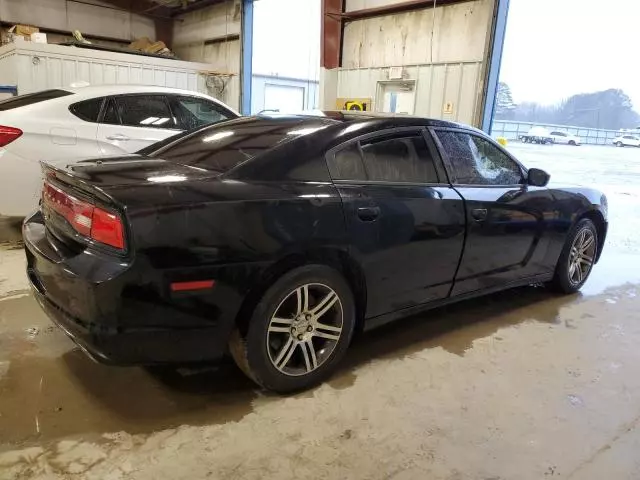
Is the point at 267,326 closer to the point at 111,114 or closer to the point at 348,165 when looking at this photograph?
the point at 348,165

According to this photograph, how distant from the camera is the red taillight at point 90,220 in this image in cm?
186

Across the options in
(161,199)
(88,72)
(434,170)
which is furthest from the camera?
(88,72)

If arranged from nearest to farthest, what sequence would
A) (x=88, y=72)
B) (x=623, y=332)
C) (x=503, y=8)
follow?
1. (x=623, y=332)
2. (x=503, y=8)
3. (x=88, y=72)

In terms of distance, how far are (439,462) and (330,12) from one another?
25.5 feet

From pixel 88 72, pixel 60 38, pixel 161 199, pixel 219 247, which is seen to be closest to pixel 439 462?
pixel 219 247

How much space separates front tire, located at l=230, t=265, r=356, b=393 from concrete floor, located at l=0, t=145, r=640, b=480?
0.41ft

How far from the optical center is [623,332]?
338 cm

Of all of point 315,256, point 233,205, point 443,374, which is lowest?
point 443,374

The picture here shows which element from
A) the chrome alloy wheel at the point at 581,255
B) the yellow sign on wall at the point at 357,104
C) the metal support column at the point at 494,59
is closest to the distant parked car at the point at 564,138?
the yellow sign on wall at the point at 357,104

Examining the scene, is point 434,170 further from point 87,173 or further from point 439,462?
point 87,173

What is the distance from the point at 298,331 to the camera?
2.33m

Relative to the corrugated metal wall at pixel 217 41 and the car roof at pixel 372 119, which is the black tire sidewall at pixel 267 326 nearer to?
the car roof at pixel 372 119

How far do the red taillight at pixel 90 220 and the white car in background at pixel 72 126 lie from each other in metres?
2.23

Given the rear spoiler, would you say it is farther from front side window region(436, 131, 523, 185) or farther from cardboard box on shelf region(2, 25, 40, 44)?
cardboard box on shelf region(2, 25, 40, 44)
